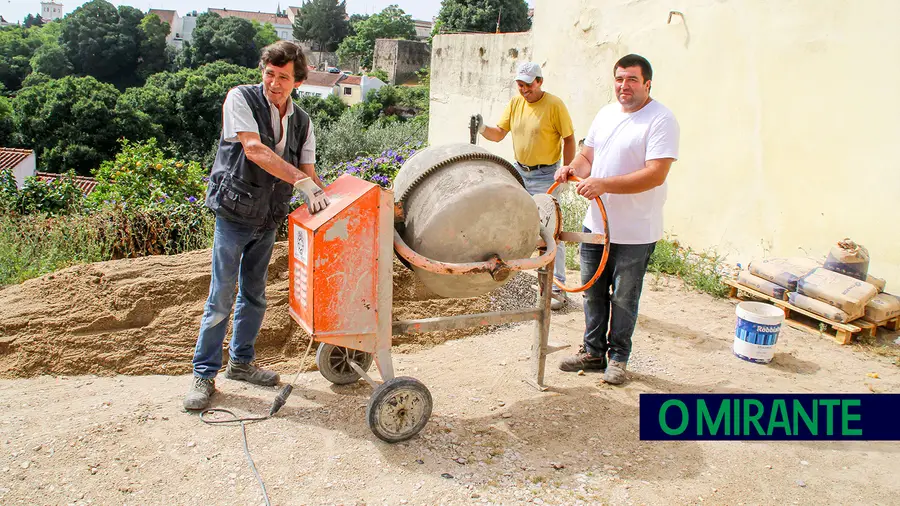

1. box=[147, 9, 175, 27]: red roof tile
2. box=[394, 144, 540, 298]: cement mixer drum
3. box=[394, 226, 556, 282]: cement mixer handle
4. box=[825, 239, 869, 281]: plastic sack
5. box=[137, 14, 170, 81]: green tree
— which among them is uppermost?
box=[147, 9, 175, 27]: red roof tile

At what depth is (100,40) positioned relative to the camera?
51.3 meters

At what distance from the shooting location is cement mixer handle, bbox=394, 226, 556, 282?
9.46ft

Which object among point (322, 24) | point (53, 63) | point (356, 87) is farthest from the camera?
point (322, 24)

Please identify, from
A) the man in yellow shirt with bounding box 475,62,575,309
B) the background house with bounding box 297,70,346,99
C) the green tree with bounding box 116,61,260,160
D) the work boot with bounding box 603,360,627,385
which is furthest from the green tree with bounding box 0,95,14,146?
the work boot with bounding box 603,360,627,385

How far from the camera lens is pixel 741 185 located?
6016 millimetres

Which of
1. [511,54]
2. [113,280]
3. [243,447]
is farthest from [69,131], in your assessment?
[243,447]

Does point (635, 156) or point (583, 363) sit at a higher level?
point (635, 156)

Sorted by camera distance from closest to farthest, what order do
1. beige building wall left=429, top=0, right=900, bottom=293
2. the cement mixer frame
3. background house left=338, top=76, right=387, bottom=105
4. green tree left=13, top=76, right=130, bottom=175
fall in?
A: the cement mixer frame
beige building wall left=429, top=0, right=900, bottom=293
green tree left=13, top=76, right=130, bottom=175
background house left=338, top=76, right=387, bottom=105

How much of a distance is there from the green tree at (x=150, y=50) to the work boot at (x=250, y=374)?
5546cm

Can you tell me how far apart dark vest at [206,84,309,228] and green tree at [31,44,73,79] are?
56.6m

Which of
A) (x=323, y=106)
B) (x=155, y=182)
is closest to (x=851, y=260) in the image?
(x=155, y=182)

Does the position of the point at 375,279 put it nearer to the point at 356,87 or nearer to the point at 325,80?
the point at 356,87

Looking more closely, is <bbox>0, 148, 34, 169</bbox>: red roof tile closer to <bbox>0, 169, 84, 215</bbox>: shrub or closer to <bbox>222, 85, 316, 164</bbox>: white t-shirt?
<bbox>0, 169, 84, 215</bbox>: shrub

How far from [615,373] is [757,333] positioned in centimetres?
109
